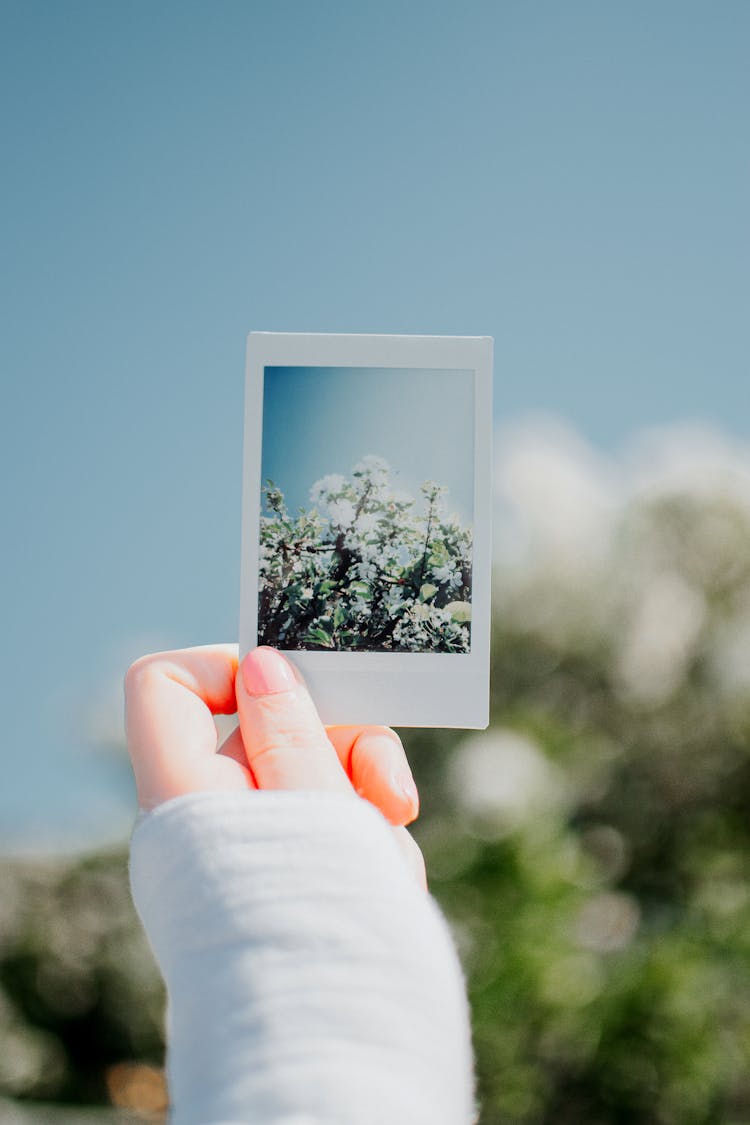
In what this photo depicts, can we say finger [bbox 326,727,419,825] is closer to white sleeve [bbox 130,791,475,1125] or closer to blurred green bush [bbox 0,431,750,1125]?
white sleeve [bbox 130,791,475,1125]

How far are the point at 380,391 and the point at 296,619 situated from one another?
298 mm

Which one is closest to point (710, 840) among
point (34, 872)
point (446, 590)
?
point (34, 872)

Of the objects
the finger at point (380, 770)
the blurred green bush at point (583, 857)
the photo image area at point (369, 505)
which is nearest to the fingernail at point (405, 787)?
the finger at point (380, 770)

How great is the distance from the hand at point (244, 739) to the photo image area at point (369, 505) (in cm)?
11

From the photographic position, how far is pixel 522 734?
183 inches

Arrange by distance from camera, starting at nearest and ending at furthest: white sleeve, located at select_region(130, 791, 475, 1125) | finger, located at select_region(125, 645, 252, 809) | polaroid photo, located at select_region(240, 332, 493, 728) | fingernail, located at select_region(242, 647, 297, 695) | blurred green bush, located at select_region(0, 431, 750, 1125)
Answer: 1. white sleeve, located at select_region(130, 791, 475, 1125)
2. finger, located at select_region(125, 645, 252, 809)
3. fingernail, located at select_region(242, 647, 297, 695)
4. polaroid photo, located at select_region(240, 332, 493, 728)
5. blurred green bush, located at select_region(0, 431, 750, 1125)

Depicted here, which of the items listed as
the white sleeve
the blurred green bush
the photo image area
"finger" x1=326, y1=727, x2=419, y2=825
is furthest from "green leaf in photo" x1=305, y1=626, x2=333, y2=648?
the blurred green bush

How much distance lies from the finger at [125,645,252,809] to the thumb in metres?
0.03

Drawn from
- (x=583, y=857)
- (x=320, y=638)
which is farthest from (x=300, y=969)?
(x=583, y=857)

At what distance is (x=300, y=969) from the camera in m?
0.61

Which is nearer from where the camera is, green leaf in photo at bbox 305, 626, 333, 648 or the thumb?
the thumb

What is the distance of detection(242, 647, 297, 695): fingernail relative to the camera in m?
1.06

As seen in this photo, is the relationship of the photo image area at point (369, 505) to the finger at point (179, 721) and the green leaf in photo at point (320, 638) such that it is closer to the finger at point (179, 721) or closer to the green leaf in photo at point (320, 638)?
the green leaf in photo at point (320, 638)

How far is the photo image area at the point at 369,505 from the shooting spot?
1.21 m
